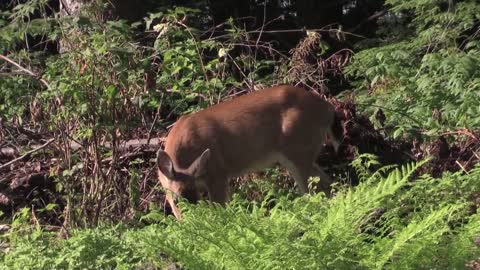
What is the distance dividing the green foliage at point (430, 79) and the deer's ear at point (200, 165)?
1944mm

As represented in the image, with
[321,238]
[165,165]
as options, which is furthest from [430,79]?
[321,238]

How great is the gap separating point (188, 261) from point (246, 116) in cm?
486

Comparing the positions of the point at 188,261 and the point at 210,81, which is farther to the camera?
the point at 210,81

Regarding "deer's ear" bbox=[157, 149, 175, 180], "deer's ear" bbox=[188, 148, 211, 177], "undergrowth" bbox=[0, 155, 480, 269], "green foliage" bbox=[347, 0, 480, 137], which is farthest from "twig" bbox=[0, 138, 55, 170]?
"green foliage" bbox=[347, 0, 480, 137]

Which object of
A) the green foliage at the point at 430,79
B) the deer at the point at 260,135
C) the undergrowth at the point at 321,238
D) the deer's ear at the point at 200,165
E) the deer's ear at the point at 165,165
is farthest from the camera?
the green foliage at the point at 430,79

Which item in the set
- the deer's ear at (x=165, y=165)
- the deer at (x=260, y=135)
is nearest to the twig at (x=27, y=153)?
the deer's ear at (x=165, y=165)

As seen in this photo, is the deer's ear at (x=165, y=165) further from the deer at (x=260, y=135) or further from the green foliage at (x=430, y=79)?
the green foliage at (x=430, y=79)

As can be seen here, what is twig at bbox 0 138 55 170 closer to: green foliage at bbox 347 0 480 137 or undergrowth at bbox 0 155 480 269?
undergrowth at bbox 0 155 480 269

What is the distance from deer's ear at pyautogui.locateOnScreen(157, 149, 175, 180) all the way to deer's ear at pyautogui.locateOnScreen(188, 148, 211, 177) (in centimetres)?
25

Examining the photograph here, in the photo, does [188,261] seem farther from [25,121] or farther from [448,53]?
[448,53]

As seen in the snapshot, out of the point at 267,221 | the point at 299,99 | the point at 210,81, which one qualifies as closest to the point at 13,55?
the point at 210,81

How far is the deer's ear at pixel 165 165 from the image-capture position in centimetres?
817

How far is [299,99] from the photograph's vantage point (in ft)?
30.3

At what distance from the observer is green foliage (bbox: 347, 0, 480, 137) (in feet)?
30.0
